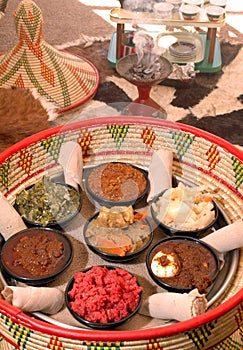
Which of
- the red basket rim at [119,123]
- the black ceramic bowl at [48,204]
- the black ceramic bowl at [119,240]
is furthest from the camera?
the red basket rim at [119,123]

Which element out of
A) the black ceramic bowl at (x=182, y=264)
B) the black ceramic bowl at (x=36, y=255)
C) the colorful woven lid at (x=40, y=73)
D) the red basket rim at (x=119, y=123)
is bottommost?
the colorful woven lid at (x=40, y=73)

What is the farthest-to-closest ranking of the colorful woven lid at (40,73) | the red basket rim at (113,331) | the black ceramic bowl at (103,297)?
the colorful woven lid at (40,73) < the black ceramic bowl at (103,297) < the red basket rim at (113,331)

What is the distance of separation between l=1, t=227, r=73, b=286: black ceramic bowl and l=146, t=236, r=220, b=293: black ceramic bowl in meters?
0.27

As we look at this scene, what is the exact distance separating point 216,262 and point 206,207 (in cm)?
24

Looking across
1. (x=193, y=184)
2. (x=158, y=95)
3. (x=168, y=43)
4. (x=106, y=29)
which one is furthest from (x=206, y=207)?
(x=106, y=29)

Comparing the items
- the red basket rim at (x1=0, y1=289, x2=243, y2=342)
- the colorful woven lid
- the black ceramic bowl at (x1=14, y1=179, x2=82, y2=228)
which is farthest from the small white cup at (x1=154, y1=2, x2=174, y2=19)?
the red basket rim at (x1=0, y1=289, x2=243, y2=342)

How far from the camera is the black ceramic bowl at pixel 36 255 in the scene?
1.81 meters

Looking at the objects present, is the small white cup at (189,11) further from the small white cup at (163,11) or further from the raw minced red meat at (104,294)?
the raw minced red meat at (104,294)

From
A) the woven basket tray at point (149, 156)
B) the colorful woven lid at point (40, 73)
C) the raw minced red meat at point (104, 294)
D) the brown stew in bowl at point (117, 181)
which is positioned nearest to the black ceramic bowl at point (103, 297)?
the raw minced red meat at point (104, 294)

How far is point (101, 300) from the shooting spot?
5.58ft

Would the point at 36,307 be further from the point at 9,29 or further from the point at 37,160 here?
the point at 9,29

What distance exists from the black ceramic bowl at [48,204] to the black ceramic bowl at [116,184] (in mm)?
71

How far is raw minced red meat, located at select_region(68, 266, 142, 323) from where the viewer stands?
5.55ft

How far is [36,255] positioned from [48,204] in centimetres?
24
